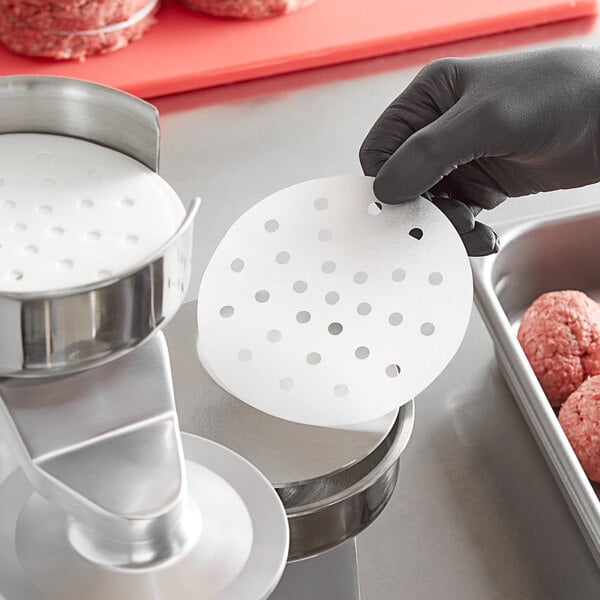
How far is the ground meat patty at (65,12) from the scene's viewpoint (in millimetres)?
1280

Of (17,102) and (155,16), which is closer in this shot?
(17,102)

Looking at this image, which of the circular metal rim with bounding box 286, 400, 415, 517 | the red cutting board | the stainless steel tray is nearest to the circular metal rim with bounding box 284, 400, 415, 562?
the circular metal rim with bounding box 286, 400, 415, 517

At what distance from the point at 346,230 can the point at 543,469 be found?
0.37 meters

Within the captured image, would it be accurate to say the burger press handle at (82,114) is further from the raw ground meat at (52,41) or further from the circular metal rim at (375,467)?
the raw ground meat at (52,41)

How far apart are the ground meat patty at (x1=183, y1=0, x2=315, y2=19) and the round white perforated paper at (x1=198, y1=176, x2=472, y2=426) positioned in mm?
825

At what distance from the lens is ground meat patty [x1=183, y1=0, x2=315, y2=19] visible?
1.42 meters

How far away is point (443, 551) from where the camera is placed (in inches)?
33.6

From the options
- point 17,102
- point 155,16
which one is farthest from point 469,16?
point 17,102

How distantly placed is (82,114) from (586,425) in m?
0.61

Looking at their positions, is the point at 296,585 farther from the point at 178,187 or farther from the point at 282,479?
the point at 178,187

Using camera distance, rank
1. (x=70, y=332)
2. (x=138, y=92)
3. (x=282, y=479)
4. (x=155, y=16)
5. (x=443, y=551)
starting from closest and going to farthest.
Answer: (x=70, y=332) → (x=282, y=479) → (x=443, y=551) → (x=138, y=92) → (x=155, y=16)

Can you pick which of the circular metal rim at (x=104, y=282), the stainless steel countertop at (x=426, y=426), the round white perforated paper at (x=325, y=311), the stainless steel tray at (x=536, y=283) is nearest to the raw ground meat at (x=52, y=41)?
the stainless steel countertop at (x=426, y=426)

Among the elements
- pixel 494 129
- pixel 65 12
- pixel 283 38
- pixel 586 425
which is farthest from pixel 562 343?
pixel 65 12

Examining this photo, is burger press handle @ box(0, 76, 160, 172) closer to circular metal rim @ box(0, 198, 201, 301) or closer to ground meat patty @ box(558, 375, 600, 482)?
circular metal rim @ box(0, 198, 201, 301)
